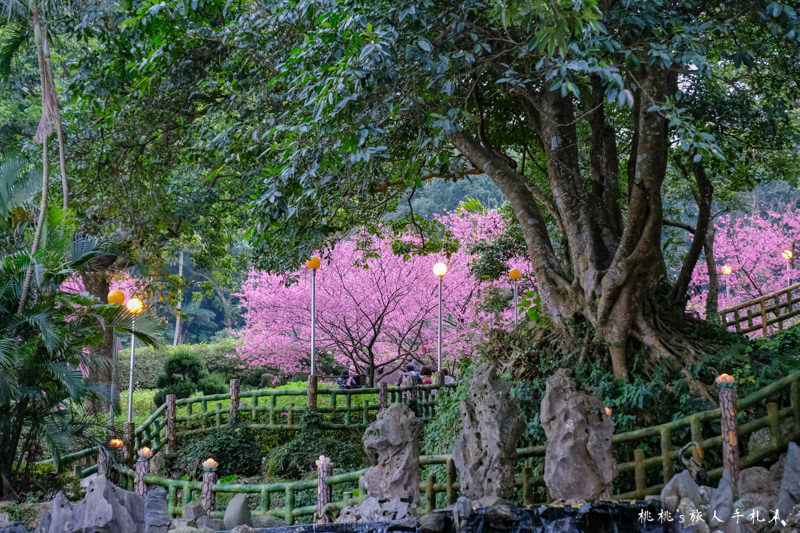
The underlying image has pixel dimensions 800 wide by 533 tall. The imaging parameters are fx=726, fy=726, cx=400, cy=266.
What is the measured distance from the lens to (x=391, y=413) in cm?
694

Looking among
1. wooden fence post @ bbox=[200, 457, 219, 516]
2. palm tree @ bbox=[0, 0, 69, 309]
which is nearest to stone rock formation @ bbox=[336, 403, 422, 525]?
wooden fence post @ bbox=[200, 457, 219, 516]

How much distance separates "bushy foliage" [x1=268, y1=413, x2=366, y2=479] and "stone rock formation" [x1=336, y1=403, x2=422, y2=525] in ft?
19.0

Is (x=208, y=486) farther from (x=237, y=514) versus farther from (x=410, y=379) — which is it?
(x=410, y=379)

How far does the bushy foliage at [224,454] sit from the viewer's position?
13.2m

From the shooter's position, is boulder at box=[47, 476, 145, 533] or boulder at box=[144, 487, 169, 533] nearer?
boulder at box=[47, 476, 145, 533]

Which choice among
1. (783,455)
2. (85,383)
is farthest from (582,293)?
(85,383)

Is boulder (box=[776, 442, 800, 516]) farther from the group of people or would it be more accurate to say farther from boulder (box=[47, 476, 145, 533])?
the group of people

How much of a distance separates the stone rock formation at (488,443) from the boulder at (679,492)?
4.34ft

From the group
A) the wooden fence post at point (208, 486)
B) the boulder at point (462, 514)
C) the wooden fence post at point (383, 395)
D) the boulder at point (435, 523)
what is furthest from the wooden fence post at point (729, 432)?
the wooden fence post at point (383, 395)

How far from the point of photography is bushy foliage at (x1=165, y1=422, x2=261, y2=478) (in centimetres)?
1319

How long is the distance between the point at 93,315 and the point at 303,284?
11.7 m

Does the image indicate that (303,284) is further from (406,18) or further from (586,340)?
(406,18)

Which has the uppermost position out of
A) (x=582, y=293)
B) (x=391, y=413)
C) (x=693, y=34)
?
(x=693, y=34)

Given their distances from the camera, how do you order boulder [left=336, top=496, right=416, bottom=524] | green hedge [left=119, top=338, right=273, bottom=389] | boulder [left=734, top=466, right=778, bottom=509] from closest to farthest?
1. boulder [left=734, top=466, right=778, bottom=509]
2. boulder [left=336, top=496, right=416, bottom=524]
3. green hedge [left=119, top=338, right=273, bottom=389]
